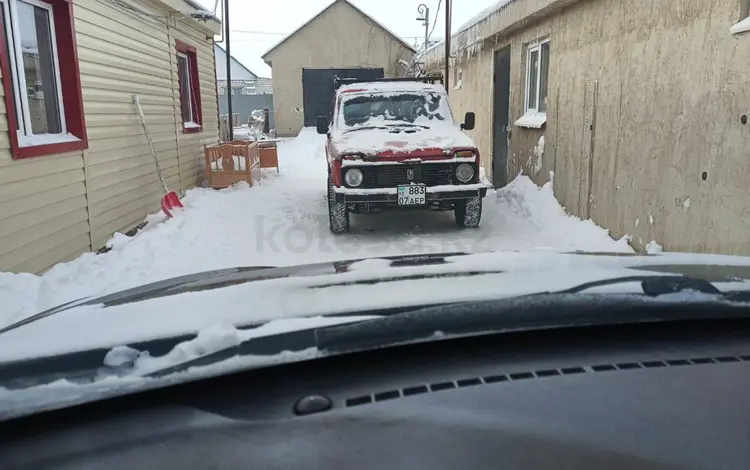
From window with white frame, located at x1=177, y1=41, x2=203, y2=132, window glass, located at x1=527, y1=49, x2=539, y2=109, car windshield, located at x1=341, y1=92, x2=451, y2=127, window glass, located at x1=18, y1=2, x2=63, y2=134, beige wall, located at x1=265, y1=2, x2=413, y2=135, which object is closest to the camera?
window glass, located at x1=18, y1=2, x2=63, y2=134

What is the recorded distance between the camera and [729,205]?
422 centimetres

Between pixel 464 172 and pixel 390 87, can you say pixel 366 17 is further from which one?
pixel 464 172

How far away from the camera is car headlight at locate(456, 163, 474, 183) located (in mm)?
6980

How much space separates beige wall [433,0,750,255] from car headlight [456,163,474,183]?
1.30 meters

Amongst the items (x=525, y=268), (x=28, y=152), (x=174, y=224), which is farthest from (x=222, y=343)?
(x=174, y=224)

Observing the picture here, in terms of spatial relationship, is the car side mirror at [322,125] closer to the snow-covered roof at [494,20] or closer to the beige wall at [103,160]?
the beige wall at [103,160]

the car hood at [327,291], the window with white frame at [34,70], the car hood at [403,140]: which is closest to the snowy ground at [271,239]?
the car hood at [403,140]

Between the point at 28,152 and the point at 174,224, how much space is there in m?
2.46

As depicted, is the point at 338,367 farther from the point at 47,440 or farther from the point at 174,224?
the point at 174,224

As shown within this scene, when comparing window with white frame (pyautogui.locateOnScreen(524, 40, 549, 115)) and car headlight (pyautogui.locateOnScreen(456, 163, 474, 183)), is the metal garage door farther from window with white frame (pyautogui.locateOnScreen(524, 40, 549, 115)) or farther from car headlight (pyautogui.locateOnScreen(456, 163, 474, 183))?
car headlight (pyautogui.locateOnScreen(456, 163, 474, 183))

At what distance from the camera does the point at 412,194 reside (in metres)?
6.81

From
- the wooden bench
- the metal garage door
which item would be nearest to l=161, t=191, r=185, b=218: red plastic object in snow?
the wooden bench

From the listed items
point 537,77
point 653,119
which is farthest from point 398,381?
point 537,77

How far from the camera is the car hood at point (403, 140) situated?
22.3ft
